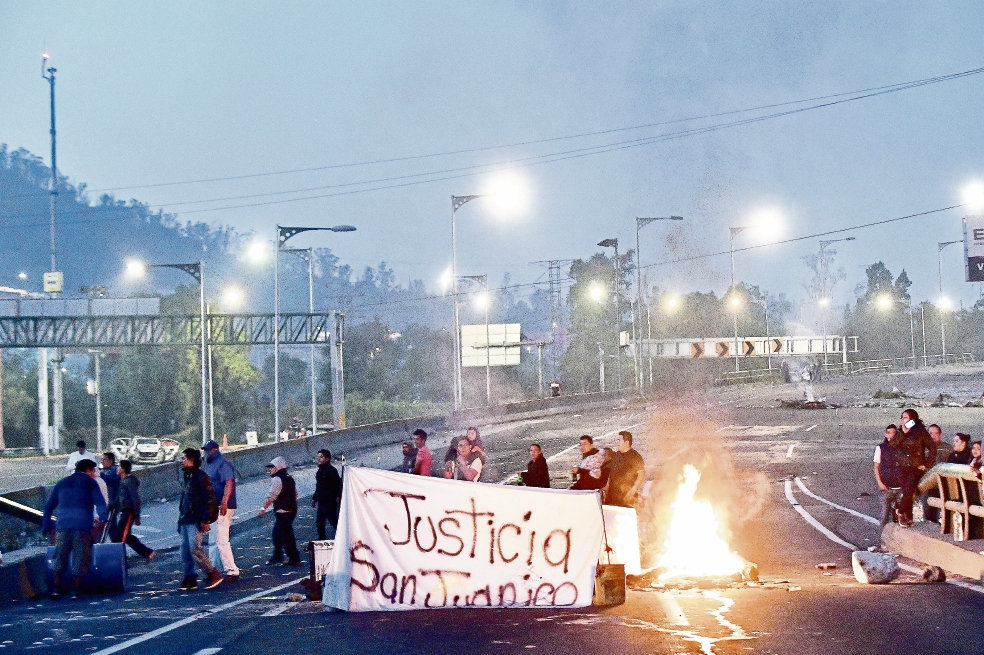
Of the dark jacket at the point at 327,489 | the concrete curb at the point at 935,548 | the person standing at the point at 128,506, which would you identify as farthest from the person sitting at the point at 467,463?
the concrete curb at the point at 935,548

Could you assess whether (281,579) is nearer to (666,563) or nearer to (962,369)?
(666,563)

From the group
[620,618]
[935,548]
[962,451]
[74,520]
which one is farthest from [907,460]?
[74,520]

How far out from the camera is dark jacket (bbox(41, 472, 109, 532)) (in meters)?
14.6

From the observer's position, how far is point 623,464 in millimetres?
14945

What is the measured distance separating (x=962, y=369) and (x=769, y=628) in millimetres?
90599

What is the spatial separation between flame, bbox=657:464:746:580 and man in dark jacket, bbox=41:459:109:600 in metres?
6.98

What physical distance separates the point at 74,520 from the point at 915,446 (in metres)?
11.8

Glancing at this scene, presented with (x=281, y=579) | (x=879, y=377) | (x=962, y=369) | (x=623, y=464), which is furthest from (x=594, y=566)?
(x=962, y=369)

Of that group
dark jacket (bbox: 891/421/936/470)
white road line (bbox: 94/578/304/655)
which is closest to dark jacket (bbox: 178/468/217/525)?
white road line (bbox: 94/578/304/655)

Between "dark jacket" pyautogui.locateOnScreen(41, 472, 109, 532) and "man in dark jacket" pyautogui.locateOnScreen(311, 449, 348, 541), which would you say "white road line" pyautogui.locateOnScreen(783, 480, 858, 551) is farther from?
"dark jacket" pyautogui.locateOnScreen(41, 472, 109, 532)

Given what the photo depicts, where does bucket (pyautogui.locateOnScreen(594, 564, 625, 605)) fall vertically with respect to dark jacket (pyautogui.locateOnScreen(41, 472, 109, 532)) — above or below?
below

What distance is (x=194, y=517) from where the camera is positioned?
1445cm

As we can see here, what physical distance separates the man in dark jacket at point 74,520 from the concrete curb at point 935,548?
10132mm

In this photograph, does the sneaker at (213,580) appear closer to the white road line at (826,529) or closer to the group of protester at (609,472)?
the group of protester at (609,472)
